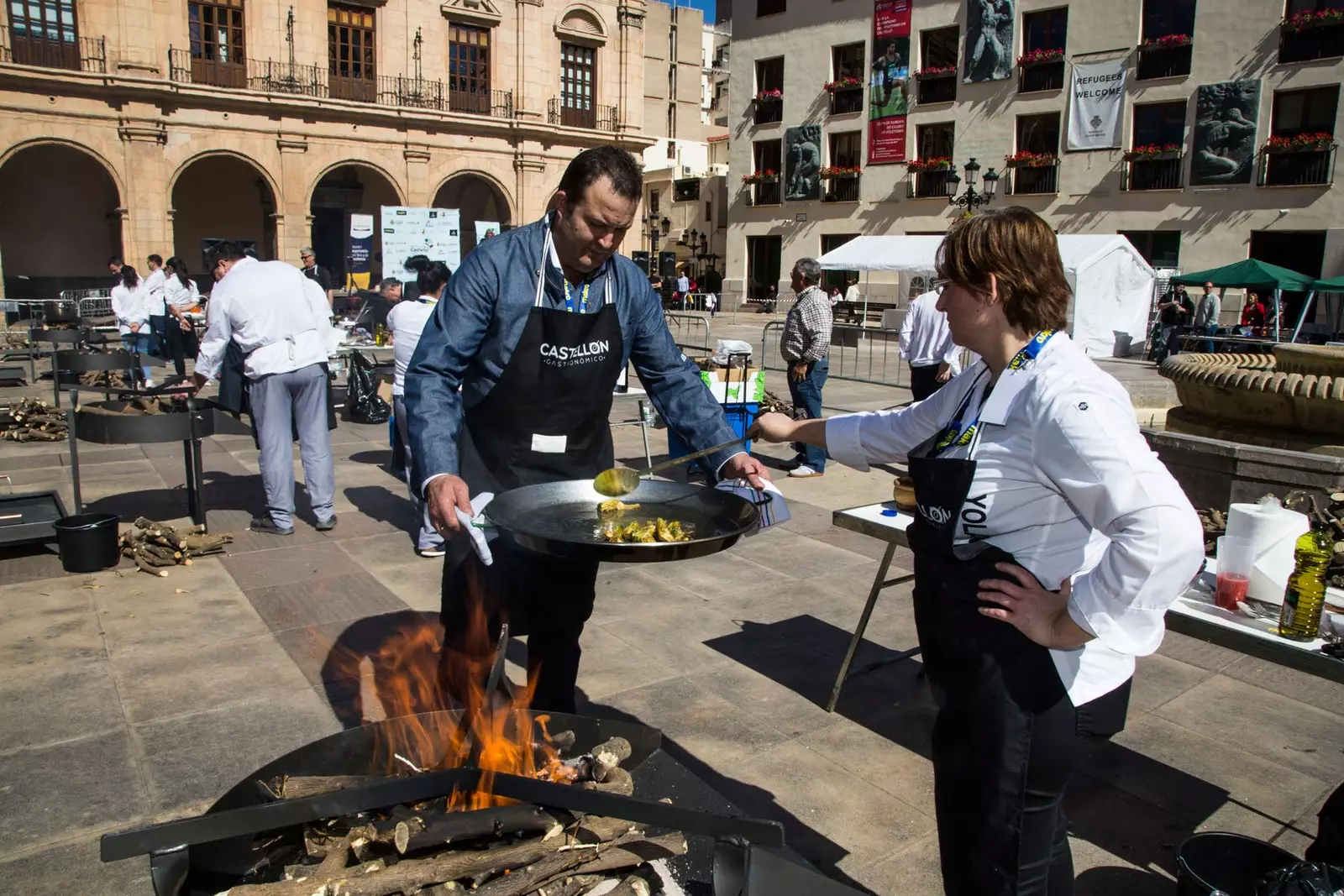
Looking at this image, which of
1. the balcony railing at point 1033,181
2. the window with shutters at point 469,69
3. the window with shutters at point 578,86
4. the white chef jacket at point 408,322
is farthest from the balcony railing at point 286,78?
the white chef jacket at point 408,322

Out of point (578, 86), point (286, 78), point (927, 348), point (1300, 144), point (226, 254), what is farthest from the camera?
point (578, 86)

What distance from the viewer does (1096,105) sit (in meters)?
31.3

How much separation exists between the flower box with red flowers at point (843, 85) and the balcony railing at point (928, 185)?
4528mm

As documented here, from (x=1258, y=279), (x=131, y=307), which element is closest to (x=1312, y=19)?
(x=1258, y=279)

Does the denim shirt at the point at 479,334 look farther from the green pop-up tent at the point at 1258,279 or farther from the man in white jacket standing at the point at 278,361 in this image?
the green pop-up tent at the point at 1258,279

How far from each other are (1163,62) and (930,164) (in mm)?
8002

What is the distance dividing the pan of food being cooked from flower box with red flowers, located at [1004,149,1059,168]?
3361cm

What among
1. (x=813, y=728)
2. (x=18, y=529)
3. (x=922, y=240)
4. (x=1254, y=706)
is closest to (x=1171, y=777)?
(x=1254, y=706)

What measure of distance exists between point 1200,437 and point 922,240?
22062 mm

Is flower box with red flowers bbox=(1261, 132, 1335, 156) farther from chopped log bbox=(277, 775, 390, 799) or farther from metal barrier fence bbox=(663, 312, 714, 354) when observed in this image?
chopped log bbox=(277, 775, 390, 799)

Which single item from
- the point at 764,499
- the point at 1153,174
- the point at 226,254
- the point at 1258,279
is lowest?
the point at 764,499

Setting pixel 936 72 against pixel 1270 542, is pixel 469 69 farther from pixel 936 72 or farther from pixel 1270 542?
pixel 1270 542

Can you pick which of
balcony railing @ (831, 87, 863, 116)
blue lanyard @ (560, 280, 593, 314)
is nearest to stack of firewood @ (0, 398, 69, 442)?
blue lanyard @ (560, 280, 593, 314)

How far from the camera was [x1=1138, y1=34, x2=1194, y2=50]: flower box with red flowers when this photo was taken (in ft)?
96.7
